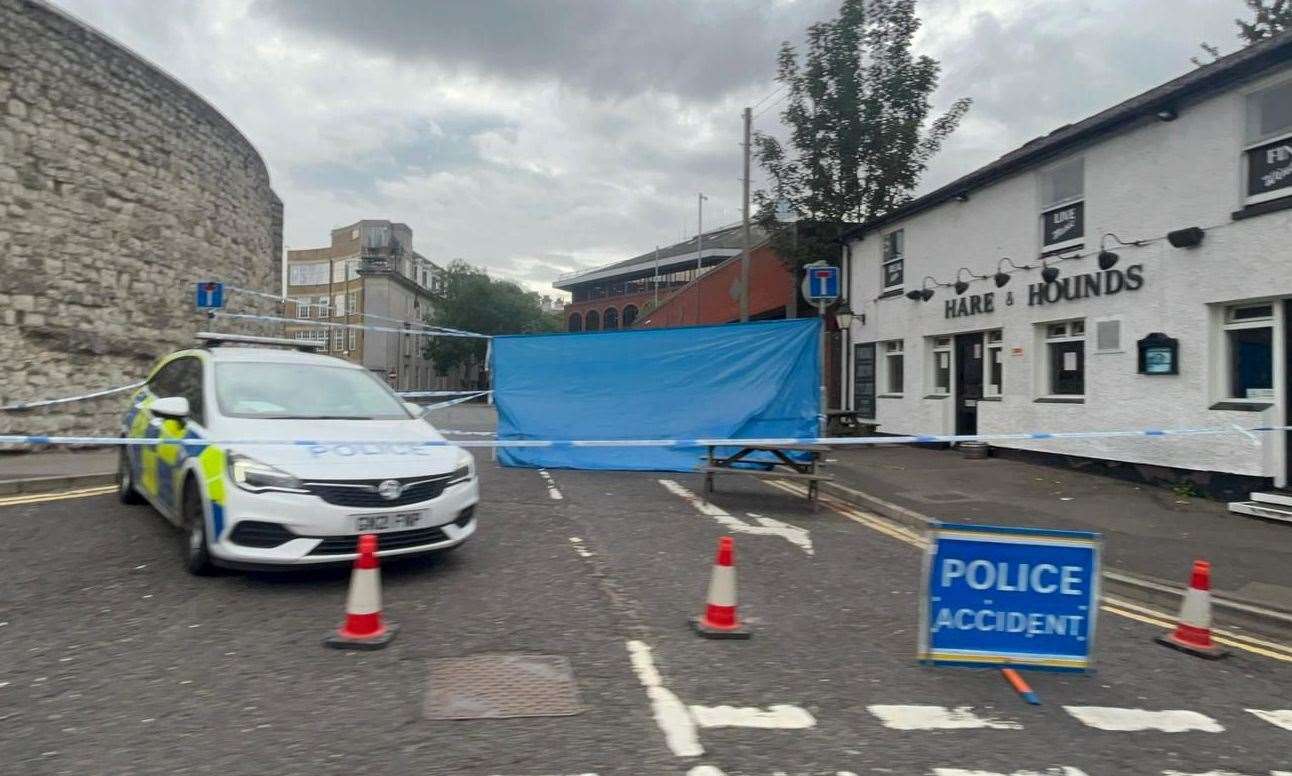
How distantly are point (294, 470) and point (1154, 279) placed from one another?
11022 mm

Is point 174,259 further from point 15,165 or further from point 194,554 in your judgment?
point 194,554

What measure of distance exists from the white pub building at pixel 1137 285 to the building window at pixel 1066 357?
3cm

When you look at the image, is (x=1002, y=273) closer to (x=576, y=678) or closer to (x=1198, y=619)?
(x=1198, y=619)

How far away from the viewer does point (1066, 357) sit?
12.8 metres

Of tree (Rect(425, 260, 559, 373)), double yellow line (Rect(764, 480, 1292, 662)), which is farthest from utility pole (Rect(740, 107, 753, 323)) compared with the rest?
tree (Rect(425, 260, 559, 373))

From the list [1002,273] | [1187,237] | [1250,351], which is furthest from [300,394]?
[1002,273]

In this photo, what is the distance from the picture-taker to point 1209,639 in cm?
481

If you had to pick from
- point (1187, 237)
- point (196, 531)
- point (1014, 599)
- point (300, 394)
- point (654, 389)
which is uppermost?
point (1187, 237)

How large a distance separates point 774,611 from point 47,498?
8.29 metres

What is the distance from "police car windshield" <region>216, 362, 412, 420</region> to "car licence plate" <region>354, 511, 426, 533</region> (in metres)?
1.30

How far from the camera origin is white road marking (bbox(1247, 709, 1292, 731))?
3.80 meters

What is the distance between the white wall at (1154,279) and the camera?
942 cm

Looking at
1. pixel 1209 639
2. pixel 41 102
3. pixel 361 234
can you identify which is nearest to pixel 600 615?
pixel 1209 639

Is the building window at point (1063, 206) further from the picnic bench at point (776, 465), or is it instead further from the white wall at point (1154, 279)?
the picnic bench at point (776, 465)
